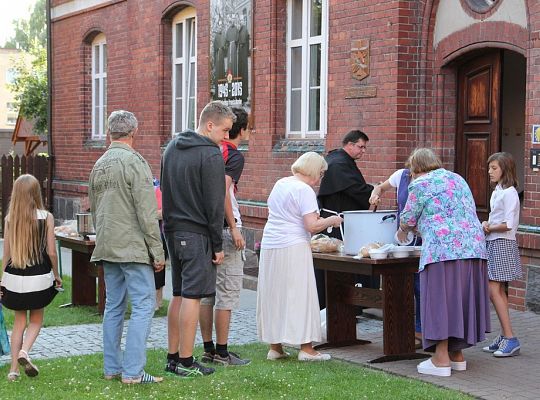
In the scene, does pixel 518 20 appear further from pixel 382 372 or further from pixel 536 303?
pixel 382 372

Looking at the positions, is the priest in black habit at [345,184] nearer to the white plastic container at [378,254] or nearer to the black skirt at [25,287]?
the white plastic container at [378,254]

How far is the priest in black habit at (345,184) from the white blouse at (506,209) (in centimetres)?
168

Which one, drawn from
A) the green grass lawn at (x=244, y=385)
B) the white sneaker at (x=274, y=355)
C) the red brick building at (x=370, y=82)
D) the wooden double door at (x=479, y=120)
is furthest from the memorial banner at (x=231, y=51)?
the green grass lawn at (x=244, y=385)

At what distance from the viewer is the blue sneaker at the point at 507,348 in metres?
8.67

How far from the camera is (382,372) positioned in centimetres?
804

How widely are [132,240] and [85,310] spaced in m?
4.40

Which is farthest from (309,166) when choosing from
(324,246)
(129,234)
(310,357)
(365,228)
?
(129,234)

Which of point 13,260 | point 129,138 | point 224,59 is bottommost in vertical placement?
point 13,260

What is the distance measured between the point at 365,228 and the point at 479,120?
378 cm

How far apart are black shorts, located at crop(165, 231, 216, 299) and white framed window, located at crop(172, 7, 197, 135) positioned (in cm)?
981

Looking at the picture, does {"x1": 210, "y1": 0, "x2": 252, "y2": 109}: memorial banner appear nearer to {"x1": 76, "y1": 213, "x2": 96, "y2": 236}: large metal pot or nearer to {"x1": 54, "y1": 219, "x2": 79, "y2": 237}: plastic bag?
{"x1": 54, "y1": 219, "x2": 79, "y2": 237}: plastic bag

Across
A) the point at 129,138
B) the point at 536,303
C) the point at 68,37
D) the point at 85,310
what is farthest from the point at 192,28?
the point at 129,138

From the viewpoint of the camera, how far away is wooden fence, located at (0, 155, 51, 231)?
71.9 feet

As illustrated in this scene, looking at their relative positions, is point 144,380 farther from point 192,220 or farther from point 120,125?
point 120,125
